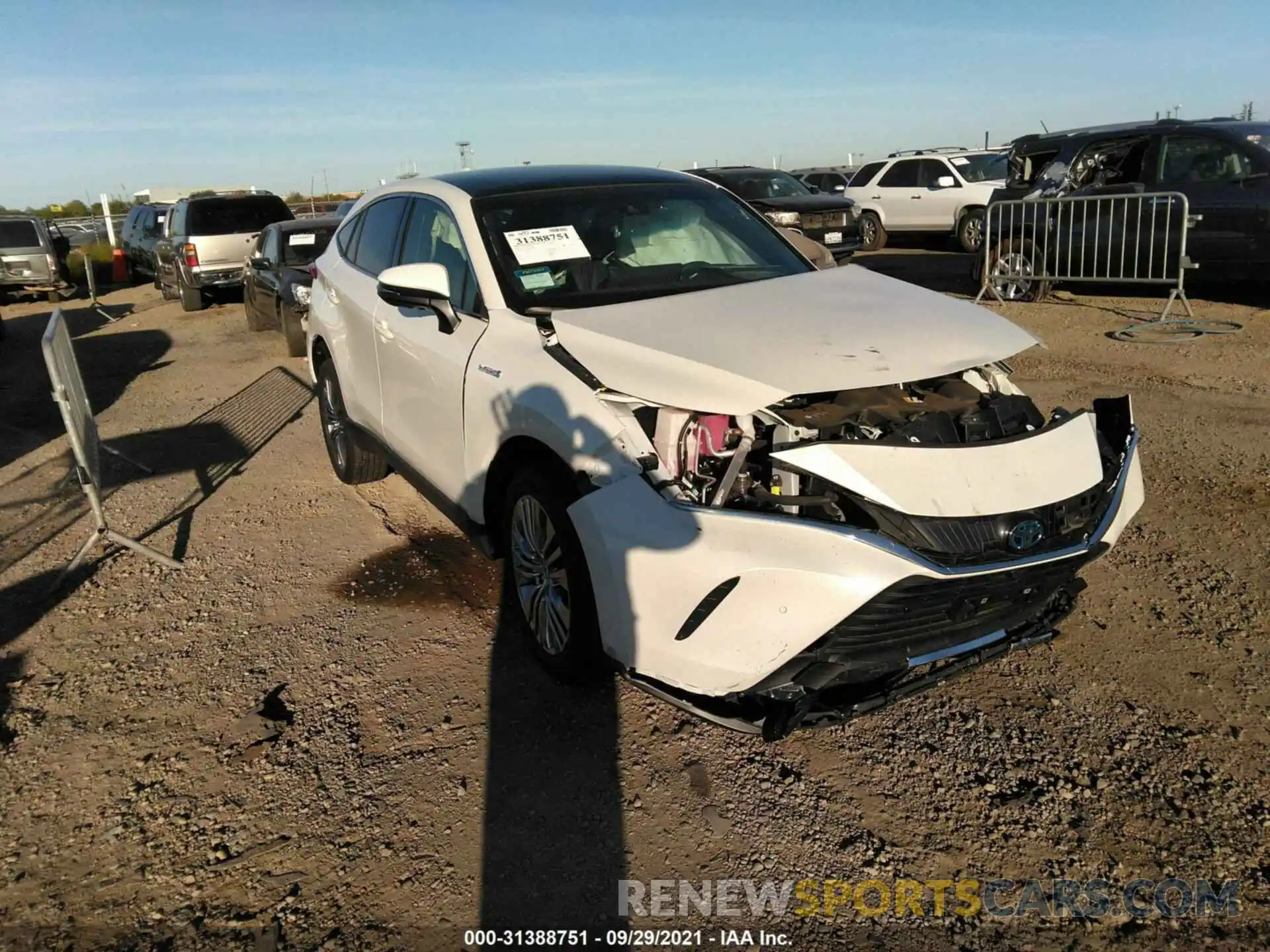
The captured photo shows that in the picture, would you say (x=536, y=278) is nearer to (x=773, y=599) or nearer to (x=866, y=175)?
(x=773, y=599)

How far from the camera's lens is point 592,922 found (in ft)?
8.48

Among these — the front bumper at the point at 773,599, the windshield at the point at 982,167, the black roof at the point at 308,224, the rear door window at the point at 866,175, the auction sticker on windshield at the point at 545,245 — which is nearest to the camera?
the front bumper at the point at 773,599

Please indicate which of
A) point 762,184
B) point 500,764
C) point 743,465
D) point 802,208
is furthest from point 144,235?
point 743,465

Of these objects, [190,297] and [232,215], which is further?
[190,297]

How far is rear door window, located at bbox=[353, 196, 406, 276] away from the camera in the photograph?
5.02 metres

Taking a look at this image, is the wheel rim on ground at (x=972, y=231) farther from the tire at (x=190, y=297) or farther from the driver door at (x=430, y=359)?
the driver door at (x=430, y=359)

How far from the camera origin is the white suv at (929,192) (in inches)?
692

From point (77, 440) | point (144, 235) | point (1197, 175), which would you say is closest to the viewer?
point (77, 440)

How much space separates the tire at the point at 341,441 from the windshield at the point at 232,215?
11.2 meters

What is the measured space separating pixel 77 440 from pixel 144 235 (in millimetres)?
19841

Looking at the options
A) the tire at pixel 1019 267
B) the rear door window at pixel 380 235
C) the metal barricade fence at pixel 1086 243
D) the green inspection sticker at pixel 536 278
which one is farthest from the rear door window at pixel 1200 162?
the green inspection sticker at pixel 536 278

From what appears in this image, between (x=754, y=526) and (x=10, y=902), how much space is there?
2.39m

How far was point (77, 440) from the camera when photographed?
5.01m

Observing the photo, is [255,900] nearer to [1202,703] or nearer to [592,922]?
[592,922]
